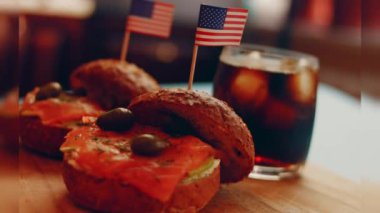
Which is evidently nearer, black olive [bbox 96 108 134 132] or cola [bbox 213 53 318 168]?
black olive [bbox 96 108 134 132]

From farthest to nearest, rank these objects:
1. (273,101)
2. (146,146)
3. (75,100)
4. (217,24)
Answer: (75,100)
(273,101)
(217,24)
(146,146)

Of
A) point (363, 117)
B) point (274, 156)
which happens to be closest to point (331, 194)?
point (274, 156)

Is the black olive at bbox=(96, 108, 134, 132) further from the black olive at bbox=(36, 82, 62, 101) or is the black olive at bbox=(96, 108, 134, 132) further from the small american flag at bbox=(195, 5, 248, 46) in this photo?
the black olive at bbox=(36, 82, 62, 101)

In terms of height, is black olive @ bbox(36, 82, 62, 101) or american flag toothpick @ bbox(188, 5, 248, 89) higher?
american flag toothpick @ bbox(188, 5, 248, 89)

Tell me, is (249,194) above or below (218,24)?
below

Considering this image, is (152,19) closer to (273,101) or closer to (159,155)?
(273,101)

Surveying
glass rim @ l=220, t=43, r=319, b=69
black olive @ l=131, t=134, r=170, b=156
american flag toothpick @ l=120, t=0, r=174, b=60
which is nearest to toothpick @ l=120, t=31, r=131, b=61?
american flag toothpick @ l=120, t=0, r=174, b=60

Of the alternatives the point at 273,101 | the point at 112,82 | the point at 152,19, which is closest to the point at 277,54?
the point at 273,101

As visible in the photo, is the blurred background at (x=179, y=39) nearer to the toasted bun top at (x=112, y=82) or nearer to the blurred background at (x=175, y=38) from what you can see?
the blurred background at (x=175, y=38)
